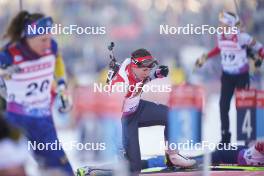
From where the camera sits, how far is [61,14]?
13.6 feet

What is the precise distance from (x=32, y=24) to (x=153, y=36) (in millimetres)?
837

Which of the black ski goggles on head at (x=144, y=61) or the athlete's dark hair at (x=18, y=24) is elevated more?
the athlete's dark hair at (x=18, y=24)

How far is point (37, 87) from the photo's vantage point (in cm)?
411

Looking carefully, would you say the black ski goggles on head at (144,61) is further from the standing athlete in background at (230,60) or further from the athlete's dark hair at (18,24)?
the athlete's dark hair at (18,24)

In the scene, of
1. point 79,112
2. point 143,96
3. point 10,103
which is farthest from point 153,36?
point 10,103

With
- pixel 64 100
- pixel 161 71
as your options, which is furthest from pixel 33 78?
pixel 161 71

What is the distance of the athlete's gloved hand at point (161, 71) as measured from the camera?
420cm

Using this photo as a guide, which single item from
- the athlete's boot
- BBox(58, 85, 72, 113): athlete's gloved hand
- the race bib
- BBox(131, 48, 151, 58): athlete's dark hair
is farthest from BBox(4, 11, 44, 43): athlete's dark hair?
the athlete's boot

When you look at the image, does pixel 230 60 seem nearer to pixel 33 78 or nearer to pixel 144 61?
pixel 144 61

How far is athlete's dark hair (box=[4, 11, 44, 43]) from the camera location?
4.11 meters

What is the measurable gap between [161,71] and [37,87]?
0.86m

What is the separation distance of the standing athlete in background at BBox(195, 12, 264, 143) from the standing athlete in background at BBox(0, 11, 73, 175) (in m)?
1.03

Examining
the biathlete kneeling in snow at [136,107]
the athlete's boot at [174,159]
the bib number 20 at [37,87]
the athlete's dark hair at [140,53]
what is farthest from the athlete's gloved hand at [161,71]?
the bib number 20 at [37,87]

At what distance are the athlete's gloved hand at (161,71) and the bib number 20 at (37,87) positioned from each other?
29.9 inches
